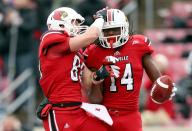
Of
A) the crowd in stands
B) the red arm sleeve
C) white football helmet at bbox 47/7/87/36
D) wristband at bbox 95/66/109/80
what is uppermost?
white football helmet at bbox 47/7/87/36

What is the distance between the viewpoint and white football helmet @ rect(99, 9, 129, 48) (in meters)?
8.38

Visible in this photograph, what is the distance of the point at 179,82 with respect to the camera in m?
13.9

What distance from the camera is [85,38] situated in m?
8.04

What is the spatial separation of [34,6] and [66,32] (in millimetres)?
5689

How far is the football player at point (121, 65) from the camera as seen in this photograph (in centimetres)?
840

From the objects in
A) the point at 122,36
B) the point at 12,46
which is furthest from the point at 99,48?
the point at 12,46

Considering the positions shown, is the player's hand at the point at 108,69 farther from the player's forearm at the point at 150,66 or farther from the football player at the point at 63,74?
the player's forearm at the point at 150,66

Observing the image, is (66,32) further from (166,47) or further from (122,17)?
(166,47)

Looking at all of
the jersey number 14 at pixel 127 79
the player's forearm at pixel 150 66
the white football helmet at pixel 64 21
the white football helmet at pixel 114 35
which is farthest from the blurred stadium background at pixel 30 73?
the white football helmet at pixel 64 21

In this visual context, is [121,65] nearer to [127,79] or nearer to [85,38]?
[127,79]

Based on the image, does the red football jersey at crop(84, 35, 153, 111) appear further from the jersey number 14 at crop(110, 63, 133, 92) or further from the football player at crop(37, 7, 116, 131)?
the football player at crop(37, 7, 116, 131)

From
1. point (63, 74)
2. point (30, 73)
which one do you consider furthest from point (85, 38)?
point (30, 73)

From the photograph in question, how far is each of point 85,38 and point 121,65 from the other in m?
0.58

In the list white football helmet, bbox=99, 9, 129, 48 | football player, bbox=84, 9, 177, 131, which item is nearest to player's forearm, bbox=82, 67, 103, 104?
football player, bbox=84, 9, 177, 131
